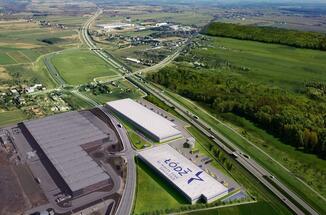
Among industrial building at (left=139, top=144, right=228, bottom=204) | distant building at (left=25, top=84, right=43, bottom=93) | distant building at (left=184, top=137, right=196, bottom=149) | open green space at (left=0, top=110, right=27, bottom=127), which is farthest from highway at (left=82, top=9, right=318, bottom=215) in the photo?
open green space at (left=0, top=110, right=27, bottom=127)

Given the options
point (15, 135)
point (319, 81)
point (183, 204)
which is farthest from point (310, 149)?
point (15, 135)

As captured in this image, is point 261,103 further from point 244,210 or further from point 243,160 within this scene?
point 244,210

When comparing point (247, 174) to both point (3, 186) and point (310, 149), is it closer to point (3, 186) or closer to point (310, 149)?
point (310, 149)

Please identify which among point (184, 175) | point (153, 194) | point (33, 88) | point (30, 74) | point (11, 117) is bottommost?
point (30, 74)

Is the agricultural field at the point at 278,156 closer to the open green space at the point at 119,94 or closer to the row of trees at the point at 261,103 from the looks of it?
the row of trees at the point at 261,103

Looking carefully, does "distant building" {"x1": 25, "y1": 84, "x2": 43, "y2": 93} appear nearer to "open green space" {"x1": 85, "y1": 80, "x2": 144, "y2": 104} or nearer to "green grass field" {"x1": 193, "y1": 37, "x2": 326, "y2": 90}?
"open green space" {"x1": 85, "y1": 80, "x2": 144, "y2": 104}

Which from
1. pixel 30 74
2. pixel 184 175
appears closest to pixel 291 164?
pixel 184 175
